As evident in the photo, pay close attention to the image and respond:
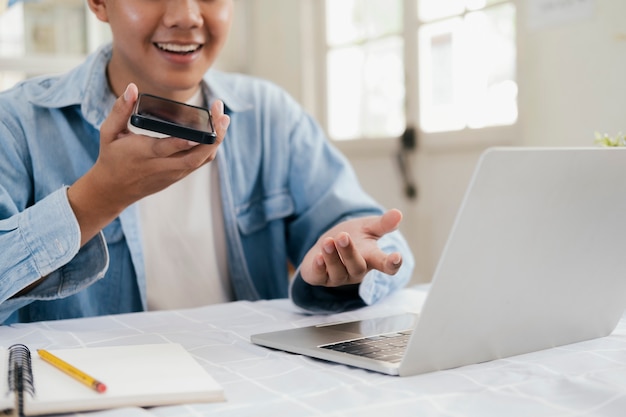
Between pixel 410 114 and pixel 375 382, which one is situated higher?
pixel 410 114

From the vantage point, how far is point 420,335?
0.55 metres

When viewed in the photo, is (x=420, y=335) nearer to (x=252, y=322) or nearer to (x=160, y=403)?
(x=160, y=403)

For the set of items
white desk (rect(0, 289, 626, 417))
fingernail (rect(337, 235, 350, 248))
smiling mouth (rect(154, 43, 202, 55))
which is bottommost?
white desk (rect(0, 289, 626, 417))

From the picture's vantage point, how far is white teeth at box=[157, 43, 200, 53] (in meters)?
1.16

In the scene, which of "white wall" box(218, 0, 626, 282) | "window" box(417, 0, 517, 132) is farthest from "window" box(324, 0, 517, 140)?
"white wall" box(218, 0, 626, 282)

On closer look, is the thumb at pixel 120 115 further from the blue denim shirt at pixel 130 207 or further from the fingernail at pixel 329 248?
the fingernail at pixel 329 248

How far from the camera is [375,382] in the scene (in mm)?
560

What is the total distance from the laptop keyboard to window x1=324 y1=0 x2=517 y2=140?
1571 mm

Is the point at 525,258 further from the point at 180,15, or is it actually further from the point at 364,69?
the point at 364,69

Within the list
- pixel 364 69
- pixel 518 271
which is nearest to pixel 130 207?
pixel 518 271

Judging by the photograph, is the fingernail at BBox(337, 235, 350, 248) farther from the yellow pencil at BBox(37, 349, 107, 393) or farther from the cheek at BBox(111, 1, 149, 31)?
the cheek at BBox(111, 1, 149, 31)

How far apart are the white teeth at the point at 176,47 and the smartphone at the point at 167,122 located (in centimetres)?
35

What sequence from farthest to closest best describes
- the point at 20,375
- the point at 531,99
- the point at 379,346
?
1. the point at 531,99
2. the point at 379,346
3. the point at 20,375

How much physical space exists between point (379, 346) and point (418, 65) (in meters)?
1.91
